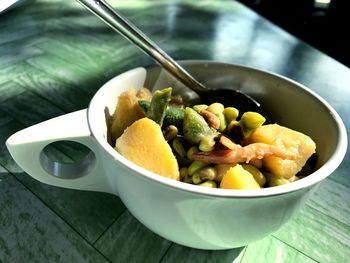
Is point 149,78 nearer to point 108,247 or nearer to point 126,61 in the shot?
point 108,247

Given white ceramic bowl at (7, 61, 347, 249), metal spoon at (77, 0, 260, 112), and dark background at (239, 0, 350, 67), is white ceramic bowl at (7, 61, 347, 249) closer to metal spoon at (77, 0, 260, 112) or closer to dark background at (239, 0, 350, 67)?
metal spoon at (77, 0, 260, 112)

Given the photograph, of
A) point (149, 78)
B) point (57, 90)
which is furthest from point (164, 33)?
point (149, 78)

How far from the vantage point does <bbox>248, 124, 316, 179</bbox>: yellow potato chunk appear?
0.30 m

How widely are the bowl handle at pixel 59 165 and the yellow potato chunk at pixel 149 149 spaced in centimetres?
3

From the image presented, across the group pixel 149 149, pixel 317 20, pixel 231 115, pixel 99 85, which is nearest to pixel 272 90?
pixel 231 115

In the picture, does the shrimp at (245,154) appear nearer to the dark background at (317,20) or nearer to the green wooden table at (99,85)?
the green wooden table at (99,85)

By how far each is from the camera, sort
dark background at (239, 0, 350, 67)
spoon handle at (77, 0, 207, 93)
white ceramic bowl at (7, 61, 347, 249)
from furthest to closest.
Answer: dark background at (239, 0, 350, 67) < spoon handle at (77, 0, 207, 93) < white ceramic bowl at (7, 61, 347, 249)

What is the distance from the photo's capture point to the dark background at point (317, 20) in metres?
1.34

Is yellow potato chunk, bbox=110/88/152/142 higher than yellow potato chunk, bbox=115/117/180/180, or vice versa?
yellow potato chunk, bbox=115/117/180/180

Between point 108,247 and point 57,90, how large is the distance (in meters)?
0.32

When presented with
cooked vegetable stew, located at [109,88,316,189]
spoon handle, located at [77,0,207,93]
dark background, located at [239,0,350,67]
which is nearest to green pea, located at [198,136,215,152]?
cooked vegetable stew, located at [109,88,316,189]

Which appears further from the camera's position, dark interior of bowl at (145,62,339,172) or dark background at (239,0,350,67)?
dark background at (239,0,350,67)

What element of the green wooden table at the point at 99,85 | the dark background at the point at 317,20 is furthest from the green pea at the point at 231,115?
the dark background at the point at 317,20

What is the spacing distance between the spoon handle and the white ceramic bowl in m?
0.01
